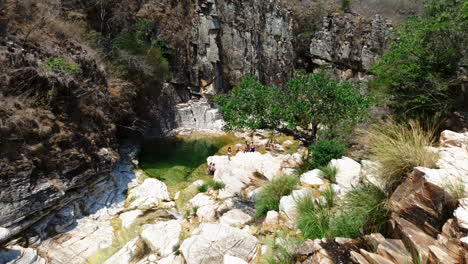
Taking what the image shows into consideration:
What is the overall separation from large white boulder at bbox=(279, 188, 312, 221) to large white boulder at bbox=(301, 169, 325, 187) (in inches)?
46.5

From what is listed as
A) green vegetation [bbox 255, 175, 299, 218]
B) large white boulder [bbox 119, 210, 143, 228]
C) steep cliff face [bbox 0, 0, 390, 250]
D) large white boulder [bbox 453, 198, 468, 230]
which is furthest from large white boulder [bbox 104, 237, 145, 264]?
large white boulder [bbox 453, 198, 468, 230]

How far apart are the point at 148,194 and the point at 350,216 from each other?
894 cm

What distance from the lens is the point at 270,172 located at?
9719mm

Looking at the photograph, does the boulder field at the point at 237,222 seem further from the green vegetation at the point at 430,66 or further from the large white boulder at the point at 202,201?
the green vegetation at the point at 430,66

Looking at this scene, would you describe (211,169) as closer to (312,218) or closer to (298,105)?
(298,105)

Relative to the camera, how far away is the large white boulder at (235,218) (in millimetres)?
6480

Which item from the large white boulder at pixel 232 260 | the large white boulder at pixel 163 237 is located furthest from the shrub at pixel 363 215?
the large white boulder at pixel 163 237

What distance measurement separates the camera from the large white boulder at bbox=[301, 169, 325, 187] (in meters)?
7.09

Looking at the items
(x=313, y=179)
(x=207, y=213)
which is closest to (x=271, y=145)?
(x=313, y=179)

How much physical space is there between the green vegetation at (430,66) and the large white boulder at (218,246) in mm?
5724

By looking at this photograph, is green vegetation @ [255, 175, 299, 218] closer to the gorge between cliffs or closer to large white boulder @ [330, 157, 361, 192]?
the gorge between cliffs

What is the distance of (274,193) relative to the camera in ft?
22.1

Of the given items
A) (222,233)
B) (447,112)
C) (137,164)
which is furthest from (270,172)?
(137,164)

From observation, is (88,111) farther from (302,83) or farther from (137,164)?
(302,83)
